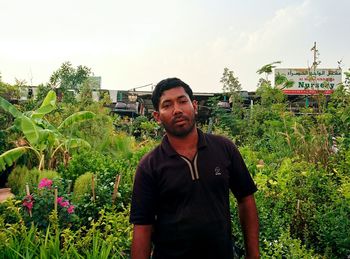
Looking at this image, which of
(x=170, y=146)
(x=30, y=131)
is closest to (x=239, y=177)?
(x=170, y=146)

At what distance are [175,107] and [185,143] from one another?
200 mm

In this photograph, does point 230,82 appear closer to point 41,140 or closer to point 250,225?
point 41,140

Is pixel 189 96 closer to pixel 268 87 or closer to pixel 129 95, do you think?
pixel 268 87

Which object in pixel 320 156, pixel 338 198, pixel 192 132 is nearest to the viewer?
pixel 192 132

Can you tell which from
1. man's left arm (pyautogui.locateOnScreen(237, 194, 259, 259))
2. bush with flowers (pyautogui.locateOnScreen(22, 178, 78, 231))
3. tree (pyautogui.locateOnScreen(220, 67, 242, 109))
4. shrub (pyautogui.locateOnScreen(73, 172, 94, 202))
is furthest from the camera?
tree (pyautogui.locateOnScreen(220, 67, 242, 109))

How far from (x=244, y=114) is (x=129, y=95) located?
9.84 metres

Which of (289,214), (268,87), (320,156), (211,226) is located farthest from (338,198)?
(268,87)

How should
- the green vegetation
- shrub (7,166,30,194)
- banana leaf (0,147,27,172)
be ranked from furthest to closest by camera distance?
1. banana leaf (0,147,27,172)
2. shrub (7,166,30,194)
3. the green vegetation

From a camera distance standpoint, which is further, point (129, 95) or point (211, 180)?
point (129, 95)

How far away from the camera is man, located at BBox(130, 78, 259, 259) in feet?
6.37

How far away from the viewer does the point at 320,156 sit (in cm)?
562

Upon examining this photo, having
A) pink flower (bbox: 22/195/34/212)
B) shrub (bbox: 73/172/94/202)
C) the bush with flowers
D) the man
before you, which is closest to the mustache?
the man

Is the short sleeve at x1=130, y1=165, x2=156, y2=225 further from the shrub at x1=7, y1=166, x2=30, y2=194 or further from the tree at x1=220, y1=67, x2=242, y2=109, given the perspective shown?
the tree at x1=220, y1=67, x2=242, y2=109

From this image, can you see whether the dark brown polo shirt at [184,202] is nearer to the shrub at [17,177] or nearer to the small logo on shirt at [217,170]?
the small logo on shirt at [217,170]
